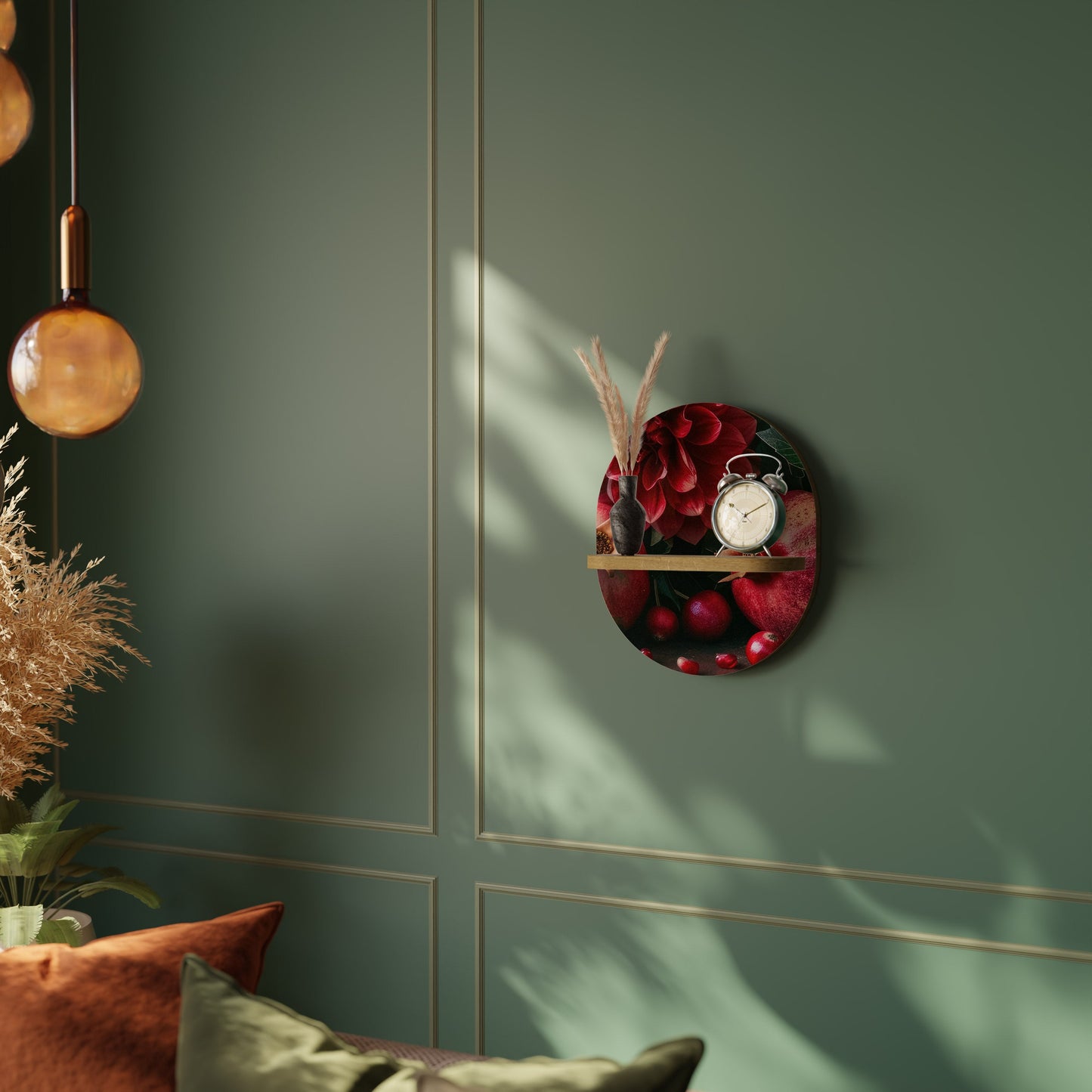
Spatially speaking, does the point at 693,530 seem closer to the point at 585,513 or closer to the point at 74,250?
the point at 585,513

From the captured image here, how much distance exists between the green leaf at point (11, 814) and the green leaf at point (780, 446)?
1951mm

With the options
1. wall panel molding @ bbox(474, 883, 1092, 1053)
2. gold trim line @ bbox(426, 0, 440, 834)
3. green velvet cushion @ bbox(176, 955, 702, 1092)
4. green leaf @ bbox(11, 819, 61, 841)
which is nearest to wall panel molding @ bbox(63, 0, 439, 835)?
gold trim line @ bbox(426, 0, 440, 834)

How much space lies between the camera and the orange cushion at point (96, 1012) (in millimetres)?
1530

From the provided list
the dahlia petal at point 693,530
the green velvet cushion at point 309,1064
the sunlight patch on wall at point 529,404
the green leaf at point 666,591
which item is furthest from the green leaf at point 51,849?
the dahlia petal at point 693,530

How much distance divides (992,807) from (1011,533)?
58 cm

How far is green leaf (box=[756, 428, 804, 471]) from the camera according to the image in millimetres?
2283

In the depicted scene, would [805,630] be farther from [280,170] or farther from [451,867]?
[280,170]

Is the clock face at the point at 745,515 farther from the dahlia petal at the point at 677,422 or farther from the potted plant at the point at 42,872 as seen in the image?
the potted plant at the point at 42,872

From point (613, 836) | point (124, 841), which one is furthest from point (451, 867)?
point (124, 841)

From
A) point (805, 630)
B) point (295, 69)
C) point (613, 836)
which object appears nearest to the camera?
point (805, 630)

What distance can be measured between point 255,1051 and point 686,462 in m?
1.48

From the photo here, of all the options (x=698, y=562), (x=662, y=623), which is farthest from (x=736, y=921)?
(x=698, y=562)

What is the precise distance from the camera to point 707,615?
2365mm

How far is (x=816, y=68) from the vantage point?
7.59 ft
